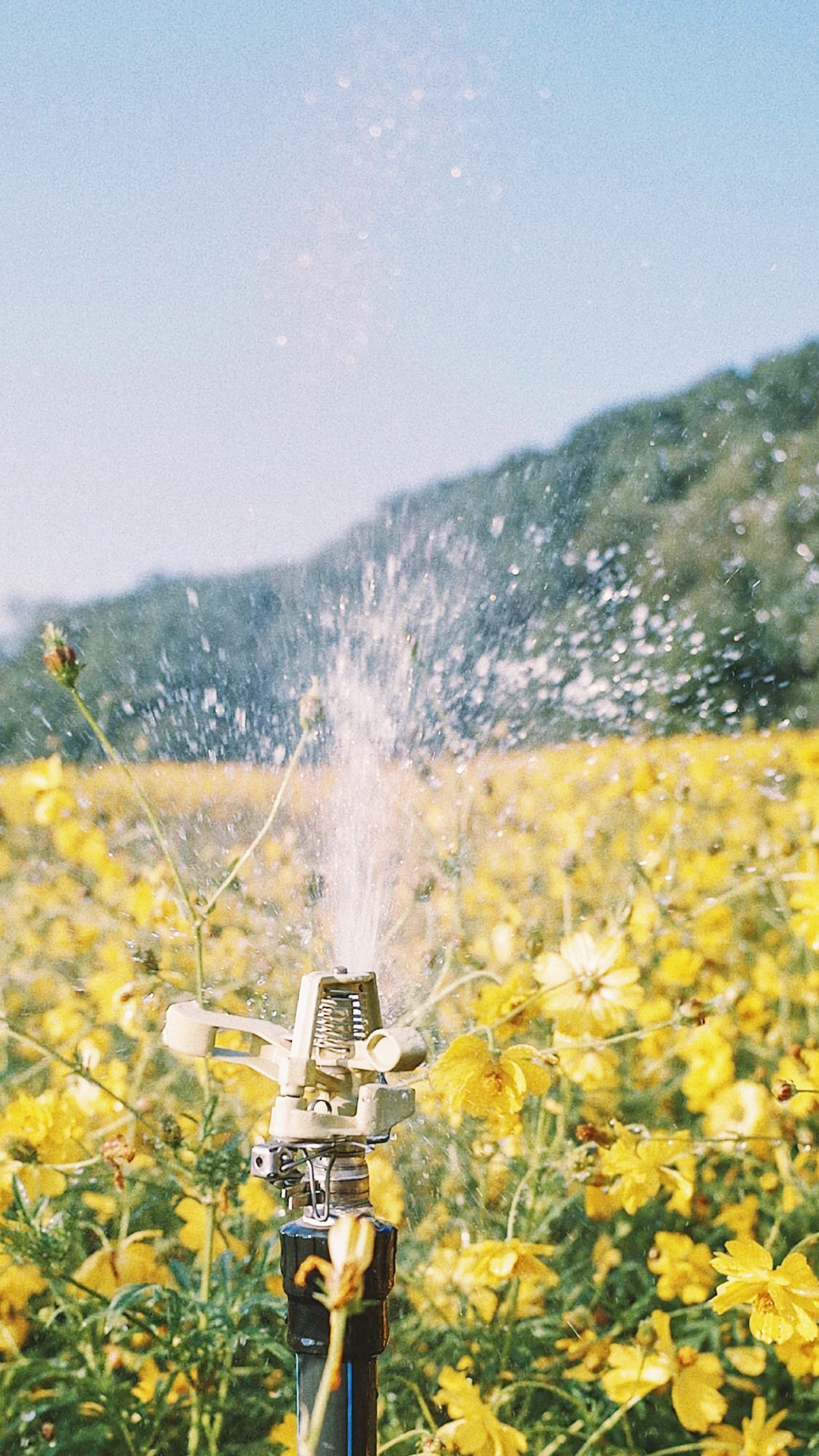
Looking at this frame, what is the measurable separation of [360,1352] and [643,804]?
55.9 inches

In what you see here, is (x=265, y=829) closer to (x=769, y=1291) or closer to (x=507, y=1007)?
(x=507, y=1007)

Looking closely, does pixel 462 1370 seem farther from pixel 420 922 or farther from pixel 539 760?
pixel 539 760

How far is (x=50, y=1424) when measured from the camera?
899 millimetres

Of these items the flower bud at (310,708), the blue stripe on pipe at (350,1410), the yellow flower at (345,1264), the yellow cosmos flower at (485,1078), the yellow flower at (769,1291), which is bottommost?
the blue stripe on pipe at (350,1410)

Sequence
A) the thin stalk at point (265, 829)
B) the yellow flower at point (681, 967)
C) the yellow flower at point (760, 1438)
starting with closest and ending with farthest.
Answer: the thin stalk at point (265, 829), the yellow flower at point (760, 1438), the yellow flower at point (681, 967)

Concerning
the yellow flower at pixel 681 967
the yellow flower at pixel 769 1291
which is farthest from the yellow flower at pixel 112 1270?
the yellow flower at pixel 681 967

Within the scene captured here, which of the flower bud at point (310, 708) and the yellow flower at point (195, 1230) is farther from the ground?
the flower bud at point (310, 708)

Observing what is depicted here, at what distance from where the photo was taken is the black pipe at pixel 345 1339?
583 mm

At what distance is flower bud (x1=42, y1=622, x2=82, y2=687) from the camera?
0.81 metres

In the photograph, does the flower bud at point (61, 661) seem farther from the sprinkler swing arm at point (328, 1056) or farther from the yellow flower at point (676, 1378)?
the yellow flower at point (676, 1378)

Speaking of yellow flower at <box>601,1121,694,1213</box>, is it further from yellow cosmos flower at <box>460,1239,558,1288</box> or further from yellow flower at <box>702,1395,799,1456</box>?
yellow flower at <box>702,1395,799,1456</box>

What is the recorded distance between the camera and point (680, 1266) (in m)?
1.13

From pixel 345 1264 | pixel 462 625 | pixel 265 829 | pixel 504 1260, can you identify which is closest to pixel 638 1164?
pixel 504 1260

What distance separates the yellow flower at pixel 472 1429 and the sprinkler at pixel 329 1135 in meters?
0.26
